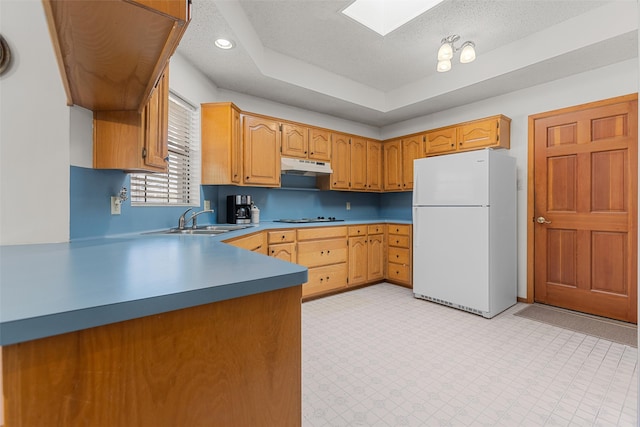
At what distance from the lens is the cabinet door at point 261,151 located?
3.24 metres

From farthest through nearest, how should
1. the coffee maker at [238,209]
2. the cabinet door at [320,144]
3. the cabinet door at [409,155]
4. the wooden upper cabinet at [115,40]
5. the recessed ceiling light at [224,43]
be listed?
the cabinet door at [409,155]
the cabinet door at [320,144]
the coffee maker at [238,209]
the recessed ceiling light at [224,43]
the wooden upper cabinet at [115,40]

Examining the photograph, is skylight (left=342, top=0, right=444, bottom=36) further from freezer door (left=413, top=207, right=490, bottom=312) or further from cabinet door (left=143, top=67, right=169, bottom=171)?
freezer door (left=413, top=207, right=490, bottom=312)

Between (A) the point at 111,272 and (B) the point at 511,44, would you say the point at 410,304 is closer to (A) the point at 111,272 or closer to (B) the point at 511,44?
(B) the point at 511,44

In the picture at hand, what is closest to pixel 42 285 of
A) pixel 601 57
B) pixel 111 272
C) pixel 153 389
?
pixel 111 272

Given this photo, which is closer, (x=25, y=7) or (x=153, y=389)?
(x=153, y=389)

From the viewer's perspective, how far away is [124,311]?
59cm

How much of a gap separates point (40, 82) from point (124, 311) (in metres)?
1.50

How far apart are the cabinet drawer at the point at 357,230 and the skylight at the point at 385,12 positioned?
83.2 inches

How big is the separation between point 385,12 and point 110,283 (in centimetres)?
303

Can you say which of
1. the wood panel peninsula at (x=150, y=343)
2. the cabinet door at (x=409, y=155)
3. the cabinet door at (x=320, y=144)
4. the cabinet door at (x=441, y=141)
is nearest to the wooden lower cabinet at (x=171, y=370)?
the wood panel peninsula at (x=150, y=343)

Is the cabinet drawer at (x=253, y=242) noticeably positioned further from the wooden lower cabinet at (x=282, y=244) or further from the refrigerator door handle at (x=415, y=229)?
the refrigerator door handle at (x=415, y=229)

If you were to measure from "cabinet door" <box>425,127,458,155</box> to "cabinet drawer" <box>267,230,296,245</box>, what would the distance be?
7.07ft

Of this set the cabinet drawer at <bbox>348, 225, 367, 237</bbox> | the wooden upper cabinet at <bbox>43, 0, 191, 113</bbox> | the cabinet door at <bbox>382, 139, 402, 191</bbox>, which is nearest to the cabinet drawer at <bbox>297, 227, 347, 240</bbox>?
the cabinet drawer at <bbox>348, 225, 367, 237</bbox>

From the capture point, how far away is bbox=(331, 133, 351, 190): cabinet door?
4047 millimetres
